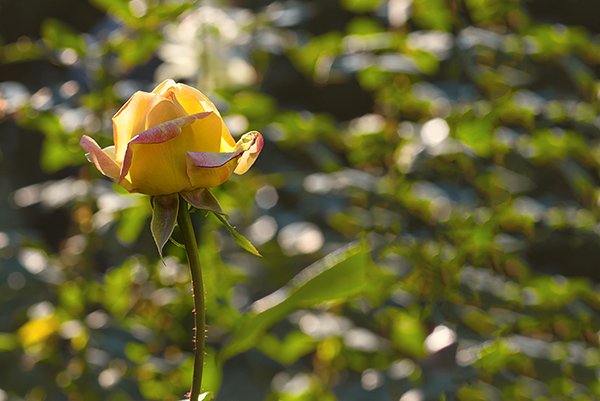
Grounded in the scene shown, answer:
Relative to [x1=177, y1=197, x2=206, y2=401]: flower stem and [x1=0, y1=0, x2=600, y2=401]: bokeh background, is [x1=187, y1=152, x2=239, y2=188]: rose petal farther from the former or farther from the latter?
[x1=0, y1=0, x2=600, y2=401]: bokeh background

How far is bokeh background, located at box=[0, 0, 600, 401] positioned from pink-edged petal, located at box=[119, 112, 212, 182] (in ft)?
1.70

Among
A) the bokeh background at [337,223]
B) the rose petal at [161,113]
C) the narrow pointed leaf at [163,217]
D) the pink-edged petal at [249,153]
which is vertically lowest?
the bokeh background at [337,223]

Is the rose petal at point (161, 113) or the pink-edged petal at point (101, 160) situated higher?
the rose petal at point (161, 113)

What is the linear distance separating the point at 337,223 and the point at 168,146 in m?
0.95

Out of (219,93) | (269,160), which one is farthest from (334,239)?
(219,93)

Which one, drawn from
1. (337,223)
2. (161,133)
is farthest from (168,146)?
(337,223)

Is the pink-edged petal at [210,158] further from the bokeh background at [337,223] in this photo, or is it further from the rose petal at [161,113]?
the bokeh background at [337,223]

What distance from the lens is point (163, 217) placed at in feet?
1.50

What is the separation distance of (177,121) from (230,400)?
691mm

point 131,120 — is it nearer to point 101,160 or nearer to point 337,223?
point 101,160

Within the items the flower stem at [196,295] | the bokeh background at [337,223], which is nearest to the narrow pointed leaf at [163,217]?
the flower stem at [196,295]

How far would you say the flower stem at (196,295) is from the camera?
39cm

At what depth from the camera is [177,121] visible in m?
0.42

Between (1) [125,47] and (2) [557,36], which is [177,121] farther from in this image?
(2) [557,36]
